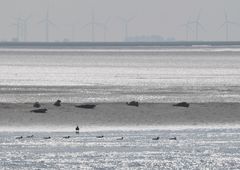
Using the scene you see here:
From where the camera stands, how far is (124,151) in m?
39.7

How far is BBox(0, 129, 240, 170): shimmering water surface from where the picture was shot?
36156 millimetres

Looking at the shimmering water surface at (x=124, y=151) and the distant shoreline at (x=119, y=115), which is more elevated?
the distant shoreline at (x=119, y=115)

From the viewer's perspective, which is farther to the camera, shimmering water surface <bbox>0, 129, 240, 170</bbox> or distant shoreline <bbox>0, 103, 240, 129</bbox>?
distant shoreline <bbox>0, 103, 240, 129</bbox>

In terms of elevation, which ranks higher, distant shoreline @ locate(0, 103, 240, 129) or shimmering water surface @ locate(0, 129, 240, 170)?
distant shoreline @ locate(0, 103, 240, 129)

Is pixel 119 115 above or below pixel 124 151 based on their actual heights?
above

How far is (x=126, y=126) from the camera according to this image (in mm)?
50250

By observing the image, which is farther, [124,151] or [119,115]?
[119,115]

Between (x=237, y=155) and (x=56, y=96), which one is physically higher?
(x=56, y=96)

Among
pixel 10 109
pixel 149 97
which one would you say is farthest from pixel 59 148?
pixel 149 97

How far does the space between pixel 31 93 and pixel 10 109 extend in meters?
17.1

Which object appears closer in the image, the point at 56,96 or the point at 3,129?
the point at 3,129

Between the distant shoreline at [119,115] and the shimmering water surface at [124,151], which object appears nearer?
the shimmering water surface at [124,151]

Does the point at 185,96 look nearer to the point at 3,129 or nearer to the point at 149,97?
the point at 149,97

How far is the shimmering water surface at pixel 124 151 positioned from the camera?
3616 cm
